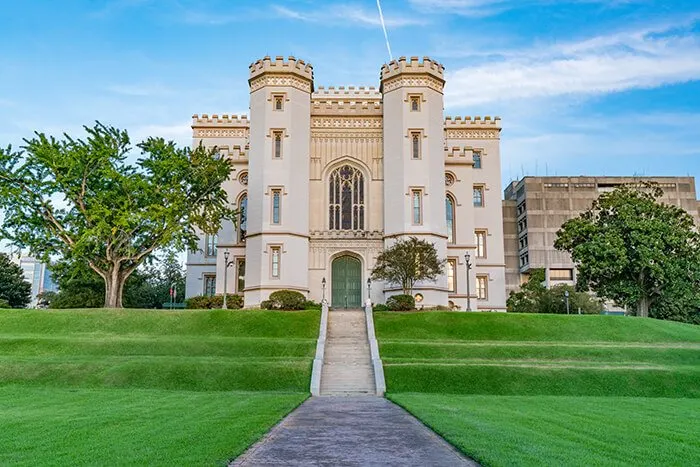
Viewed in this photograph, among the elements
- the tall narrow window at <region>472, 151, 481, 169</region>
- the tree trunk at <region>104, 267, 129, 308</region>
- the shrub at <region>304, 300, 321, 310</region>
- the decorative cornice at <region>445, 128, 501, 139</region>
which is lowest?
the shrub at <region>304, 300, 321, 310</region>

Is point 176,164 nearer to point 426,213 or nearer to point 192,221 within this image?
point 192,221

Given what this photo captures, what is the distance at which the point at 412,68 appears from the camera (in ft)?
123

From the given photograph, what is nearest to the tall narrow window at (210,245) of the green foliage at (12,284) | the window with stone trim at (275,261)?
the window with stone trim at (275,261)

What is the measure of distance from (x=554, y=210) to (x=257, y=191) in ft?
181

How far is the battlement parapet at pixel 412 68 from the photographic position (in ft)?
123

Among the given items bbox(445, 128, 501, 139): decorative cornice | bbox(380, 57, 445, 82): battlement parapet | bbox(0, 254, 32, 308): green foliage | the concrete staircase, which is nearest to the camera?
the concrete staircase

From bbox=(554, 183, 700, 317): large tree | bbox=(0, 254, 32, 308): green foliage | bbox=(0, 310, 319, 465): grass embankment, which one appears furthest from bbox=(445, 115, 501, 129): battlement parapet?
bbox=(0, 254, 32, 308): green foliage

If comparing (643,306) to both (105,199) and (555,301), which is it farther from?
(105,199)

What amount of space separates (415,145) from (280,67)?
9.24 metres

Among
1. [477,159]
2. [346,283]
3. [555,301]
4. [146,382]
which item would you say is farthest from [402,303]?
[555,301]

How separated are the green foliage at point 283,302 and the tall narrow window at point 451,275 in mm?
11143

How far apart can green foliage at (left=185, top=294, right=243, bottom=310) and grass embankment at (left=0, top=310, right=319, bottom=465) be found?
607 centimetres

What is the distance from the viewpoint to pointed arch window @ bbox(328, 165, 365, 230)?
37844 mm

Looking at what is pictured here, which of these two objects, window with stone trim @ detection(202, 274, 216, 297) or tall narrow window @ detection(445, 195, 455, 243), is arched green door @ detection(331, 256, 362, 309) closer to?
tall narrow window @ detection(445, 195, 455, 243)
